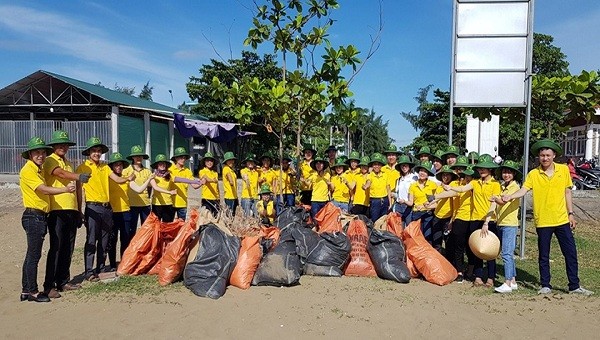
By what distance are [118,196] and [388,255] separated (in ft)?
10.1

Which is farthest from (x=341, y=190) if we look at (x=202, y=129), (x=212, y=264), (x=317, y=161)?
(x=202, y=129)

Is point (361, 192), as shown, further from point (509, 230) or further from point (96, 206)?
point (96, 206)

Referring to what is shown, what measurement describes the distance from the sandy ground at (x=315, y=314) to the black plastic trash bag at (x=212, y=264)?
0.35 ft

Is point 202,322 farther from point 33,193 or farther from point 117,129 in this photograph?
point 117,129

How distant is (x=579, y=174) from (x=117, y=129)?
16469 millimetres

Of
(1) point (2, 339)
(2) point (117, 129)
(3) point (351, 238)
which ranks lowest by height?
(1) point (2, 339)

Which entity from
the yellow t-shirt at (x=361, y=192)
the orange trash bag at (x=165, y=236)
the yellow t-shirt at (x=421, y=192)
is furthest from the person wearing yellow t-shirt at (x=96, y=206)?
the yellow t-shirt at (x=421, y=192)

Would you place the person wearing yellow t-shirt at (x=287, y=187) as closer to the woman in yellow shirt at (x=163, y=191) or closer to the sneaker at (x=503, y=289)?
the woman in yellow shirt at (x=163, y=191)

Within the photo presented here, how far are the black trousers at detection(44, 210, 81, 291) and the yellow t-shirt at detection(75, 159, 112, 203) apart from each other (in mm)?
294

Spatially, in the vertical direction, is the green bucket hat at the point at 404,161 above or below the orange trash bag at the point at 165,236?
above

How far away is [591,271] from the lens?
5504 mm

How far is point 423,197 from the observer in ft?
18.2

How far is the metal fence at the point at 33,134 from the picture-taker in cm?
1561

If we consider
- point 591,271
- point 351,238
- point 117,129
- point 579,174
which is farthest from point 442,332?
point 579,174
